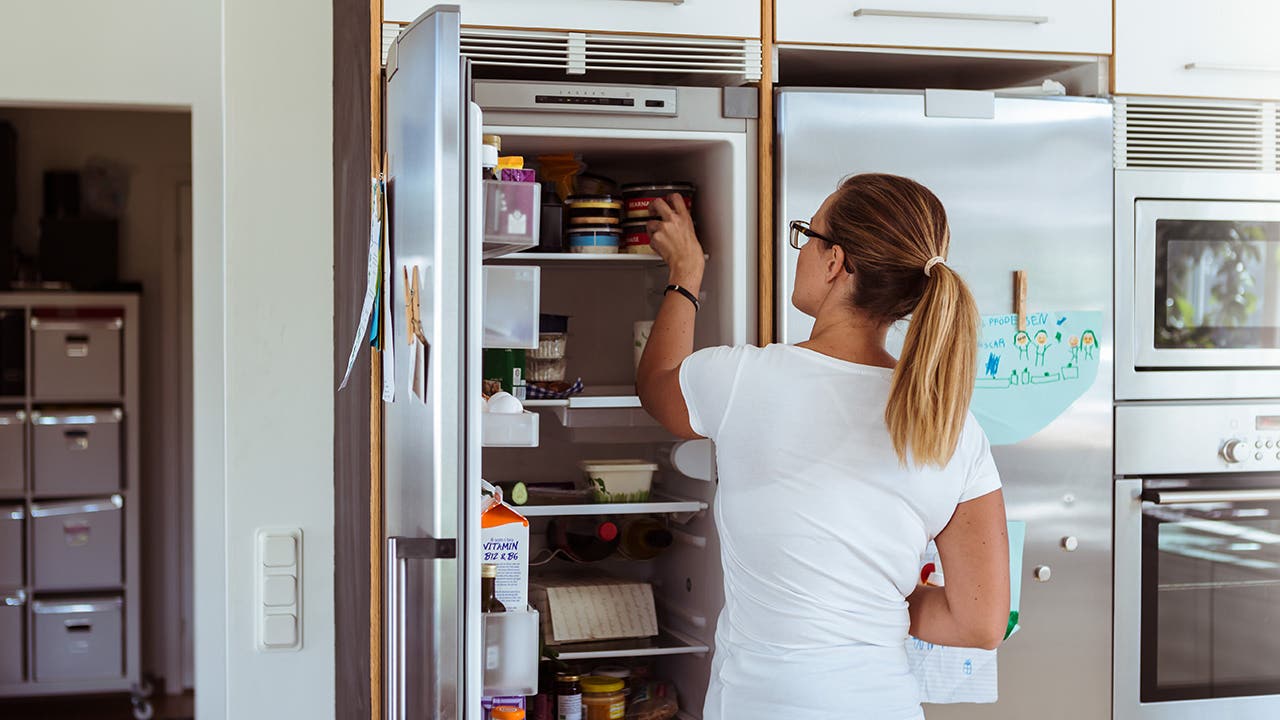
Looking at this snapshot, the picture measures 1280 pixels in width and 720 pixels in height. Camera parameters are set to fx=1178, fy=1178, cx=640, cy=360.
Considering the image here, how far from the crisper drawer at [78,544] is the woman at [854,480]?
4233mm

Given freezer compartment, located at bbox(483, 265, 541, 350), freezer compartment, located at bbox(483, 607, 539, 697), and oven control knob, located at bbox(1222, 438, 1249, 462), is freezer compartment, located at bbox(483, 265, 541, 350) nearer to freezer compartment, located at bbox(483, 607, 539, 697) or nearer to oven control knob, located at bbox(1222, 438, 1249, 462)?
freezer compartment, located at bbox(483, 607, 539, 697)

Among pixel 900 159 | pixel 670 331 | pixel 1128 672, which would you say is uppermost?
pixel 900 159

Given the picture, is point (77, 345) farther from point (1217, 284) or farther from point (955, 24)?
point (1217, 284)

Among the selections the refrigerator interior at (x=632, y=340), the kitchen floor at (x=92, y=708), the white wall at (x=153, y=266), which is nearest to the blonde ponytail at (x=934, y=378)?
the refrigerator interior at (x=632, y=340)

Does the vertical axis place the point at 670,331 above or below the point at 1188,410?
above

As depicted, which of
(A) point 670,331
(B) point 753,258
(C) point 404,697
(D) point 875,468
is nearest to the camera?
(C) point 404,697

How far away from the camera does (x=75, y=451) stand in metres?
5.02

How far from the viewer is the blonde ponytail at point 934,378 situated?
1.41 m

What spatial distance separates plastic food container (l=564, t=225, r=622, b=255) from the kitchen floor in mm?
3700

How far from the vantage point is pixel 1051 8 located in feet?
6.93

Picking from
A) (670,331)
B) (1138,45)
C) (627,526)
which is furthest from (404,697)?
(1138,45)

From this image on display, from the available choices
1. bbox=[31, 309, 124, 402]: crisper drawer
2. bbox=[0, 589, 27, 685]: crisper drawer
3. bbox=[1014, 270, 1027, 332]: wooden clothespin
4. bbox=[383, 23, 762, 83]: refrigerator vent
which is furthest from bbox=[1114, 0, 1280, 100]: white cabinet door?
bbox=[0, 589, 27, 685]: crisper drawer

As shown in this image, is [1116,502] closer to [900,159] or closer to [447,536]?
[900,159]

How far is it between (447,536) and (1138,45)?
164cm
